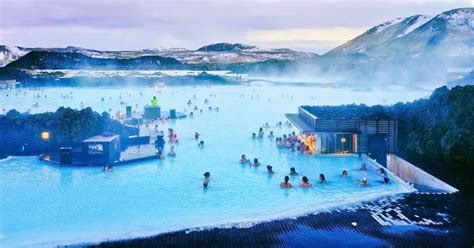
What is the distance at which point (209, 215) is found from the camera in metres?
13.5

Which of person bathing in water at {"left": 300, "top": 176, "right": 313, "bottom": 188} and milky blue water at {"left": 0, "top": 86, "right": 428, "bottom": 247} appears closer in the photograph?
milky blue water at {"left": 0, "top": 86, "right": 428, "bottom": 247}

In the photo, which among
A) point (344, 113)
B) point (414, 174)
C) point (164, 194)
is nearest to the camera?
point (164, 194)

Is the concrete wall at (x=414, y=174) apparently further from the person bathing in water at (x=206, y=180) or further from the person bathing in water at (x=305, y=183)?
the person bathing in water at (x=206, y=180)

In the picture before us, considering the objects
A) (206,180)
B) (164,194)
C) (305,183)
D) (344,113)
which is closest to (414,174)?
(305,183)

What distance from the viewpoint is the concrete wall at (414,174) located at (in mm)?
14922

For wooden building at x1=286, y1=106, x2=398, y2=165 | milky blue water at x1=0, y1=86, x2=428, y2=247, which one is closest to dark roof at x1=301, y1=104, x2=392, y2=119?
wooden building at x1=286, y1=106, x2=398, y2=165

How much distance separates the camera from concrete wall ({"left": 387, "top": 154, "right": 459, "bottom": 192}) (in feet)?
49.0

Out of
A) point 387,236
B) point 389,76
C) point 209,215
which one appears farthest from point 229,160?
point 389,76

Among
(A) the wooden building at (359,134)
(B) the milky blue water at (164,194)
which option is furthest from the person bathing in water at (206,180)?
(A) the wooden building at (359,134)

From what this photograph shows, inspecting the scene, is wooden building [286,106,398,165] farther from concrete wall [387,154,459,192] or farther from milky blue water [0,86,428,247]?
milky blue water [0,86,428,247]

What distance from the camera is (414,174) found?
16906 mm

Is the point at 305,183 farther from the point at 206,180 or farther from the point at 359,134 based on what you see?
the point at 359,134

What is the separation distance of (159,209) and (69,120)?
473 inches

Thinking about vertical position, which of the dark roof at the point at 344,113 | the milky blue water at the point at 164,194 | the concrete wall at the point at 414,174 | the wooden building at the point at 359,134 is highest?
the dark roof at the point at 344,113
